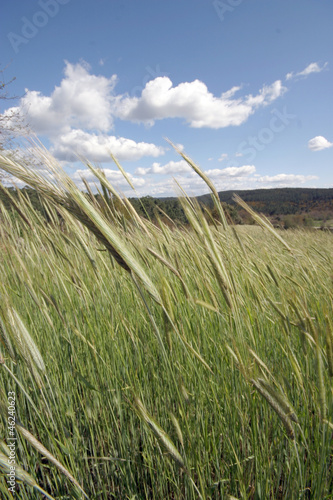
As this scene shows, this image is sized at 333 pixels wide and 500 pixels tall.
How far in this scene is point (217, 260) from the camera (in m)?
0.79

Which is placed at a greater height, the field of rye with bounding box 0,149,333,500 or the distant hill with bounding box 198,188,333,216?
the distant hill with bounding box 198,188,333,216

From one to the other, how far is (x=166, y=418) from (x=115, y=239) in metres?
0.70

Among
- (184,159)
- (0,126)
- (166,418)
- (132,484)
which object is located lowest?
(132,484)

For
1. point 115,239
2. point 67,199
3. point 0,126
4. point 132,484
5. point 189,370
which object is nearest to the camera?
point 115,239

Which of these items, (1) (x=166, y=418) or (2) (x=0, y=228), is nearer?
(1) (x=166, y=418)

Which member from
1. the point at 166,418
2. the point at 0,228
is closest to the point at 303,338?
the point at 166,418

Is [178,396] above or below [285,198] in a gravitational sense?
below

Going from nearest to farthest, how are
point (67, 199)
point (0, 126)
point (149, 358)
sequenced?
point (67, 199) < point (149, 358) < point (0, 126)

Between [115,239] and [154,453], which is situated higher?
[115,239]

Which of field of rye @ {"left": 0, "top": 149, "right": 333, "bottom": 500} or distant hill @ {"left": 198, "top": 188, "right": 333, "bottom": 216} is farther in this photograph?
distant hill @ {"left": 198, "top": 188, "right": 333, "bottom": 216}

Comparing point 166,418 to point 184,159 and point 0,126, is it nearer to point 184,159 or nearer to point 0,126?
point 184,159

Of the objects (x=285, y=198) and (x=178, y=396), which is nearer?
(x=178, y=396)

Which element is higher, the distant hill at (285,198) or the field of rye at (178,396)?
the distant hill at (285,198)

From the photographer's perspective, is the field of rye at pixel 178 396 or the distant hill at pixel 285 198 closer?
the field of rye at pixel 178 396
